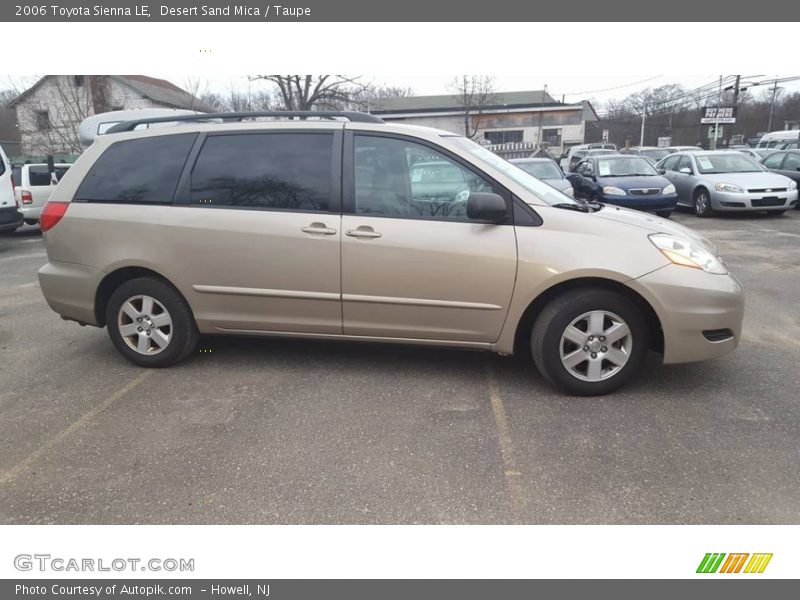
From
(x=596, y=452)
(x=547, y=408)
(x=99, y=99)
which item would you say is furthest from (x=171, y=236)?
(x=99, y=99)

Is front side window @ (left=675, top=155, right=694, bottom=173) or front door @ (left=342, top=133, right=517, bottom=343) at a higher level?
front side window @ (left=675, top=155, right=694, bottom=173)

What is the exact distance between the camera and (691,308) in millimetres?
3480

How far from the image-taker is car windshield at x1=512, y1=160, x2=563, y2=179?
480 inches

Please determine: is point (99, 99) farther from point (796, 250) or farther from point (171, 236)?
point (796, 250)

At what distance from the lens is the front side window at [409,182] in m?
3.76

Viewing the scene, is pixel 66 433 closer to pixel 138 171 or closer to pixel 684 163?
pixel 138 171

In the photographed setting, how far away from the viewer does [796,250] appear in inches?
341

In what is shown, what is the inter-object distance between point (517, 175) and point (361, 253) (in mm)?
1282

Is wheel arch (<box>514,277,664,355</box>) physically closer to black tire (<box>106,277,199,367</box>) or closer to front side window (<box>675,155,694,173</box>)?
black tire (<box>106,277,199,367</box>)

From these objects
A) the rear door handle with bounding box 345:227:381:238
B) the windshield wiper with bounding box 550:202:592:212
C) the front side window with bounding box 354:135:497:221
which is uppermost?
the front side window with bounding box 354:135:497:221

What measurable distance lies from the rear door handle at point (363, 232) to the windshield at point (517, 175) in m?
0.84

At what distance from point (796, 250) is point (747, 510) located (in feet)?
25.6

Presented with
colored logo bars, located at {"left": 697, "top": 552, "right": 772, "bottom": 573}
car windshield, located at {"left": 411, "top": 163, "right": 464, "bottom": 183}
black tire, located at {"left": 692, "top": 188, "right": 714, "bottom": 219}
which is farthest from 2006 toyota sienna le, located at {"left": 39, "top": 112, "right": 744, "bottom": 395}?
black tire, located at {"left": 692, "top": 188, "right": 714, "bottom": 219}

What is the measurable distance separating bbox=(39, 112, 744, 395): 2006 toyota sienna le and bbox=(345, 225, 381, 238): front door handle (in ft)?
0.07
